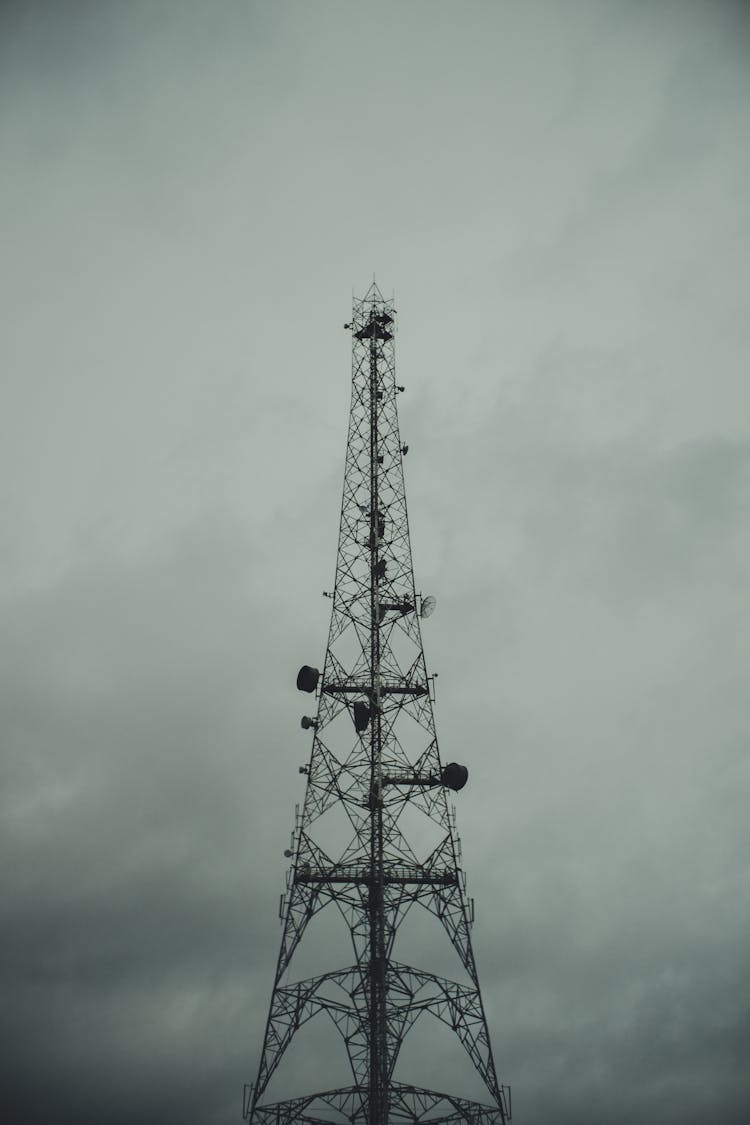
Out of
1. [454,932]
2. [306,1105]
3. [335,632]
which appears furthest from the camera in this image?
[335,632]

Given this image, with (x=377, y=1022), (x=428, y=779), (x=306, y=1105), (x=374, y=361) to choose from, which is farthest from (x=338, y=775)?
(x=374, y=361)

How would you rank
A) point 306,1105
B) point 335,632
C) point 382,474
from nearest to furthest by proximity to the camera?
1. point 306,1105
2. point 335,632
3. point 382,474

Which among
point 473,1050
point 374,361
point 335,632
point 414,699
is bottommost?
point 473,1050

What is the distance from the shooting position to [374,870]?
46594 mm

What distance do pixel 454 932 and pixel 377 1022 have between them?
5.82m

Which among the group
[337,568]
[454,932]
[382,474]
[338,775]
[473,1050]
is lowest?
[473,1050]

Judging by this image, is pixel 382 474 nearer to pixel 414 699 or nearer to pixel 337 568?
pixel 337 568

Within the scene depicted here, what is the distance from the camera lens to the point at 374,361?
61.8 meters

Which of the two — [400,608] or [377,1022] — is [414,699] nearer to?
[400,608]

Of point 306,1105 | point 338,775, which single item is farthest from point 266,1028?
point 338,775

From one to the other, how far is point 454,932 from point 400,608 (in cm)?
1818

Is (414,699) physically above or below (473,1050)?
above

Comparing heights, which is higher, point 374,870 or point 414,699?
point 414,699

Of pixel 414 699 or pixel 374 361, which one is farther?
pixel 374 361
